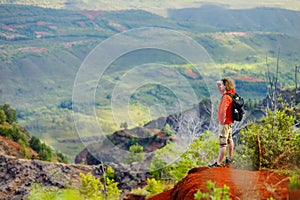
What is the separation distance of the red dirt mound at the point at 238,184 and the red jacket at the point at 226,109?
1109 millimetres

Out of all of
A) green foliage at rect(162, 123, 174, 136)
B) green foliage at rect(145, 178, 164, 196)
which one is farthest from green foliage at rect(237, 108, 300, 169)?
green foliage at rect(162, 123, 174, 136)

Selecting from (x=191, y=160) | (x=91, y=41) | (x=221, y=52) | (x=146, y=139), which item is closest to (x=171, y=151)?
(x=191, y=160)

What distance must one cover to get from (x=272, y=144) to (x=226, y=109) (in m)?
1.15

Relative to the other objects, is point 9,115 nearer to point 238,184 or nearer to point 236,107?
point 236,107

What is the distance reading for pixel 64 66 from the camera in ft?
579

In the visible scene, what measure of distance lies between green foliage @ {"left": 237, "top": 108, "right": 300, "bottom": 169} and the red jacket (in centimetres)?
60

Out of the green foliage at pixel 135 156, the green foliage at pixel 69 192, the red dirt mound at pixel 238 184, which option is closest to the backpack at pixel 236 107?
the red dirt mound at pixel 238 184

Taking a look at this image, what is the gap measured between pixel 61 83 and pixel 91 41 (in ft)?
95.7

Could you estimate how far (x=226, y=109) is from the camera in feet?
28.7

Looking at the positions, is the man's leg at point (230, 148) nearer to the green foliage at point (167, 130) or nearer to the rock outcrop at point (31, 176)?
the rock outcrop at point (31, 176)

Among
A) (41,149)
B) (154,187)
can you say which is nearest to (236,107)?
(154,187)

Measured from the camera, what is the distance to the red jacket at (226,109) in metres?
8.70

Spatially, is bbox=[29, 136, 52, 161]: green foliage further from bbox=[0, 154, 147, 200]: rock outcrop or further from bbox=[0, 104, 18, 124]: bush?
bbox=[0, 154, 147, 200]: rock outcrop

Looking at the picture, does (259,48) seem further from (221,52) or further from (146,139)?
(146,139)
